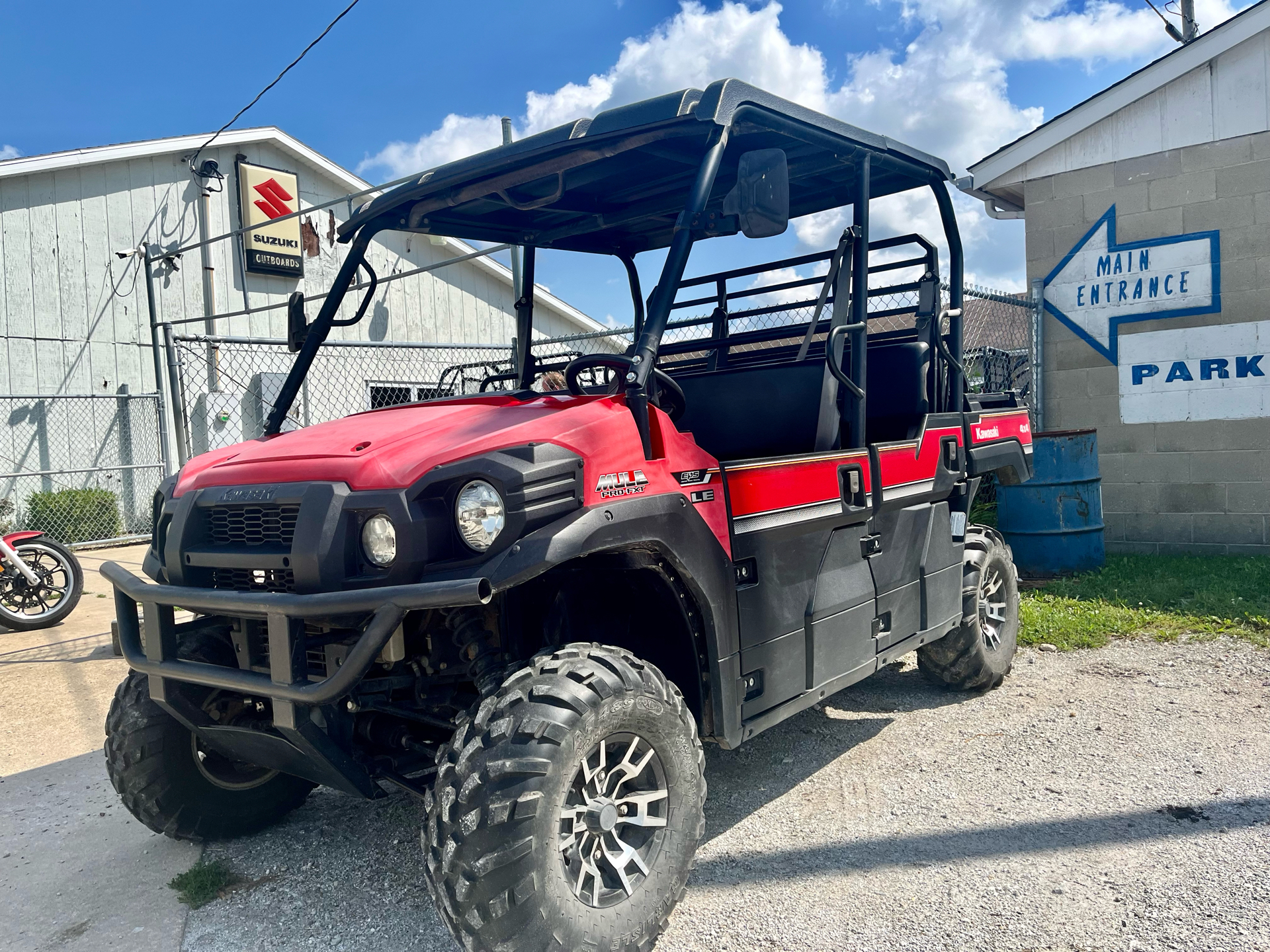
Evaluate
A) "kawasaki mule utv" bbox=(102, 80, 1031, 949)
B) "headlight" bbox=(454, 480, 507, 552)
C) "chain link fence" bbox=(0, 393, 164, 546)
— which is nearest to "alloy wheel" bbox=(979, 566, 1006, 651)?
"kawasaki mule utv" bbox=(102, 80, 1031, 949)

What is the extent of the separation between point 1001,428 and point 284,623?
3737 mm

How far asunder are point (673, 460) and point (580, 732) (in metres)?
0.84

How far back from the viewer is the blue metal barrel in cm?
715

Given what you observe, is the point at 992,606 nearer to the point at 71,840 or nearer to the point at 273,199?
the point at 71,840

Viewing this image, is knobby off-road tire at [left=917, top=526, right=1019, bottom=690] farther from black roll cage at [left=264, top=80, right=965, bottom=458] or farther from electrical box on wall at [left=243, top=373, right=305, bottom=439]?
electrical box on wall at [left=243, top=373, right=305, bottom=439]

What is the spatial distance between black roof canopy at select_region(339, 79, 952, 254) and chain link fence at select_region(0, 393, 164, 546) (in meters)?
8.35

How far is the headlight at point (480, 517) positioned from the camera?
2.44 m

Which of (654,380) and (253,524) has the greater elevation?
(654,380)

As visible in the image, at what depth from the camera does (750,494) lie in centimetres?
309

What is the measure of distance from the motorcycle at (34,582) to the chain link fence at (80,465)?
3443mm

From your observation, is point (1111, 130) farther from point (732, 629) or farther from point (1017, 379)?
point (732, 629)

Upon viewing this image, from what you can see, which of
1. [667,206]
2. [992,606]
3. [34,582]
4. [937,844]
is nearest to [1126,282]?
[992,606]

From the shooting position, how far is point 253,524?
268 cm

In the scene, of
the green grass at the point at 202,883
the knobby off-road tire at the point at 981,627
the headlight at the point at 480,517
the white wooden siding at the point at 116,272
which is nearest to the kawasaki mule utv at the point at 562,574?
the headlight at the point at 480,517
